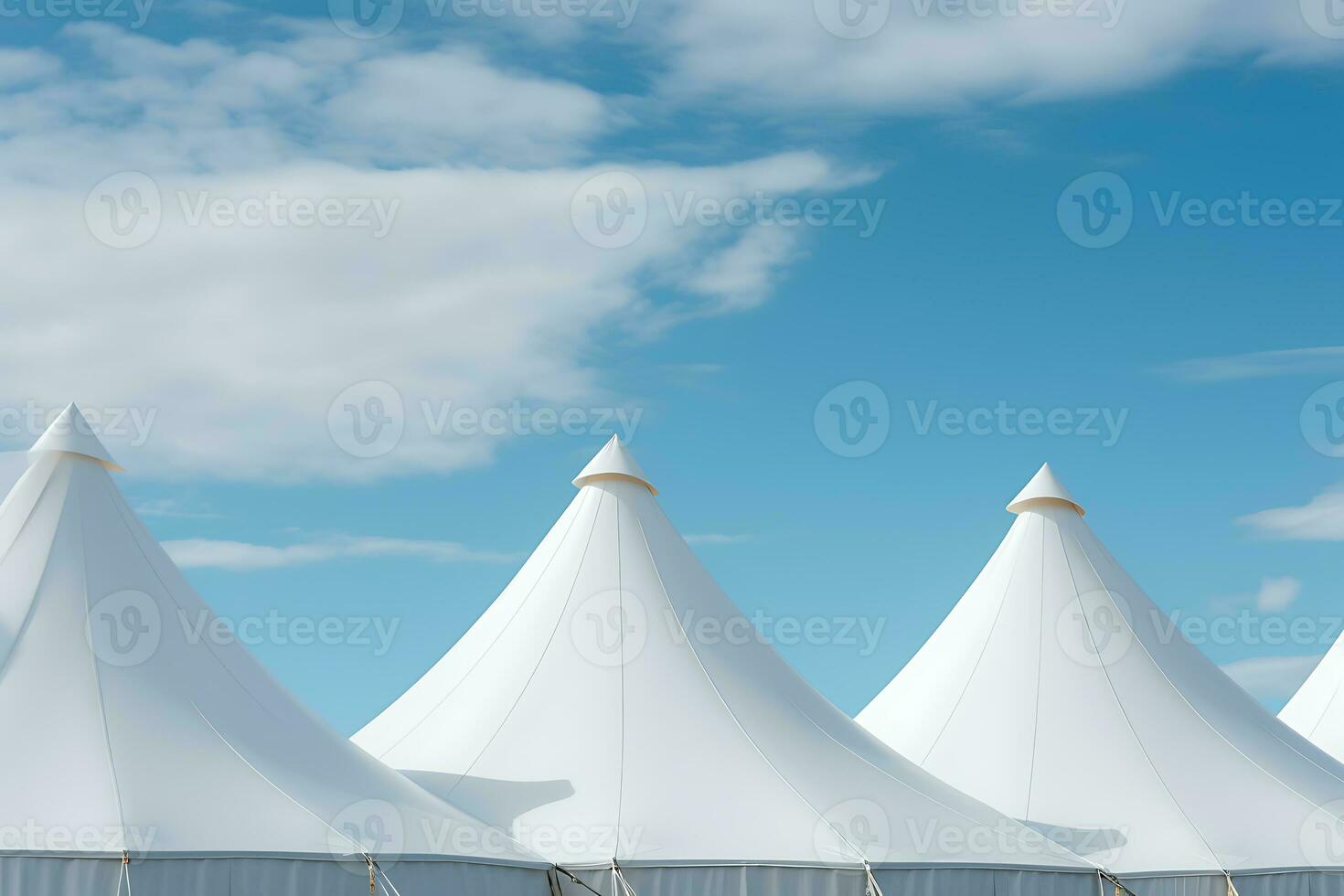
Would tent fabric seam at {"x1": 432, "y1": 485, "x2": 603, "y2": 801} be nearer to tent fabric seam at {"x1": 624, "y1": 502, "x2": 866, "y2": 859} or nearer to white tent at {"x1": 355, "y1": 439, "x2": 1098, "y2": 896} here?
white tent at {"x1": 355, "y1": 439, "x2": 1098, "y2": 896}

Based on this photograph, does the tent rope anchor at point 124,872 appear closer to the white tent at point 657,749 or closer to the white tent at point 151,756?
the white tent at point 151,756

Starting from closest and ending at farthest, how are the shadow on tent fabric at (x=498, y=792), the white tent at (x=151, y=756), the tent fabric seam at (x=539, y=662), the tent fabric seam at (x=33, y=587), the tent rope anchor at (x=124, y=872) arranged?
the tent rope anchor at (x=124, y=872) < the white tent at (x=151, y=756) < the tent fabric seam at (x=33, y=587) < the shadow on tent fabric at (x=498, y=792) < the tent fabric seam at (x=539, y=662)

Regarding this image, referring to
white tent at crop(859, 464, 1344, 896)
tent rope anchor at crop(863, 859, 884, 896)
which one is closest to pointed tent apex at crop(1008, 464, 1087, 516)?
white tent at crop(859, 464, 1344, 896)

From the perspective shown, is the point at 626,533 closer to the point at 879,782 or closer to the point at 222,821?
the point at 879,782

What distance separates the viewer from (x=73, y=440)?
39.5ft

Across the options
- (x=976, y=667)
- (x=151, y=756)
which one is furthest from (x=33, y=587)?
(x=976, y=667)

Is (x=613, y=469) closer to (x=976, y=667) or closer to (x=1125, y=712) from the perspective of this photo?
(x=976, y=667)

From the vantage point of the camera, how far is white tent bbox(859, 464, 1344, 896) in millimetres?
14453

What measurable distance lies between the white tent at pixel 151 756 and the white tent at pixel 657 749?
3.83 ft

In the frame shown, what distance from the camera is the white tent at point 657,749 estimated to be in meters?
12.0

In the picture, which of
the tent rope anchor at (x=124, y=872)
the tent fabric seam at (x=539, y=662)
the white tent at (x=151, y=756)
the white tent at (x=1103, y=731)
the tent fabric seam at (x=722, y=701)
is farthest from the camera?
the white tent at (x=1103, y=731)

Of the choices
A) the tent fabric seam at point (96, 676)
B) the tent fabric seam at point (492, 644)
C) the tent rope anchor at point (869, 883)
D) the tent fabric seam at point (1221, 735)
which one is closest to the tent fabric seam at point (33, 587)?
the tent fabric seam at point (96, 676)

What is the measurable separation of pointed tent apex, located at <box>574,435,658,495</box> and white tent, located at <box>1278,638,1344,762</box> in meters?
11.0

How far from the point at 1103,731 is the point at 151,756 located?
956 cm
